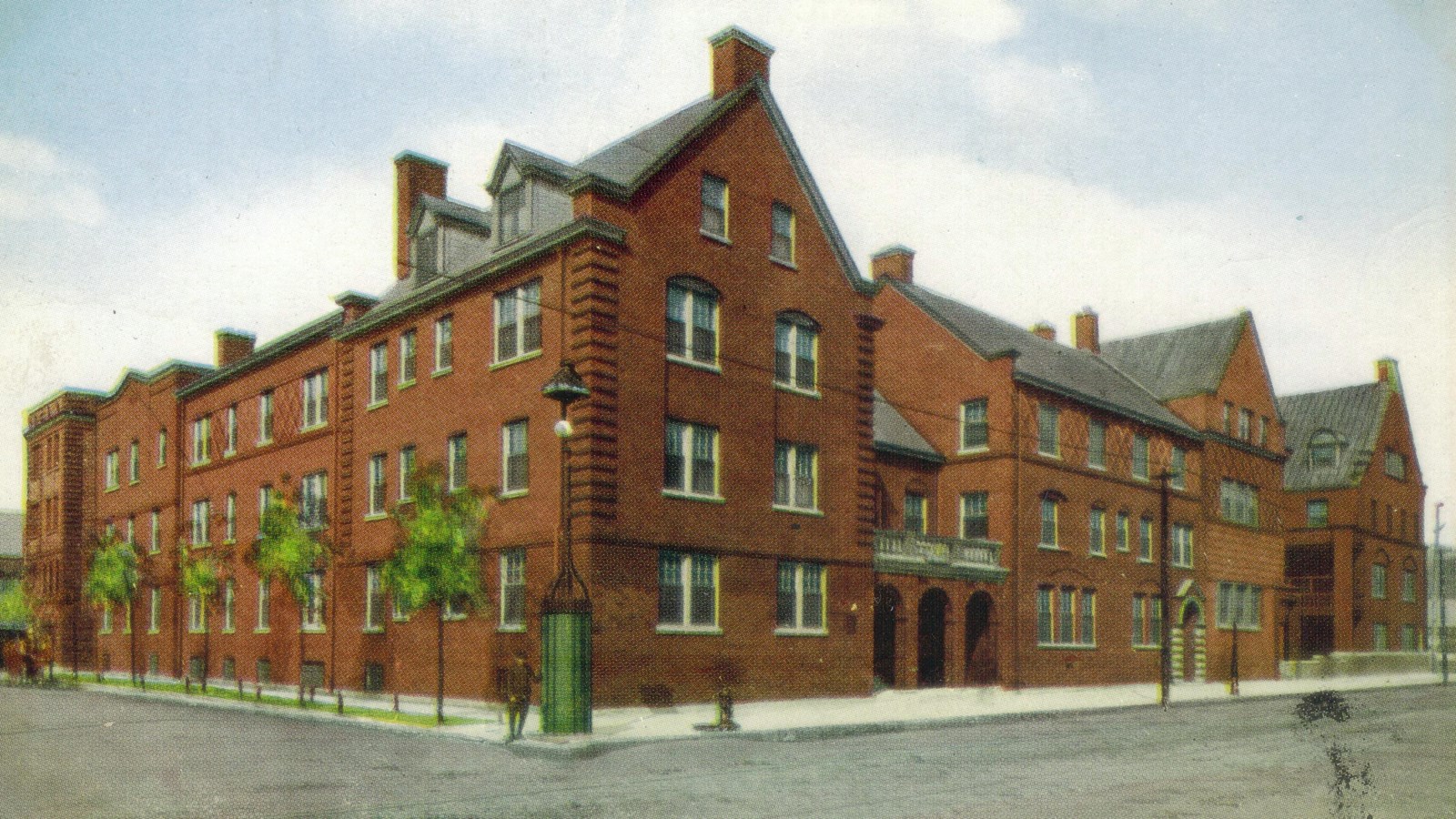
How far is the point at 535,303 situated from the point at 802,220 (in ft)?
29.4

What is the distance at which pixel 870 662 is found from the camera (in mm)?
34062

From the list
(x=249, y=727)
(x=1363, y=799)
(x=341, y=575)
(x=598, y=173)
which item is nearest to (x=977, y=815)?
(x=1363, y=799)

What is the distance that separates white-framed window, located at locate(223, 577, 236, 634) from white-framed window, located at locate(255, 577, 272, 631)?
202 cm

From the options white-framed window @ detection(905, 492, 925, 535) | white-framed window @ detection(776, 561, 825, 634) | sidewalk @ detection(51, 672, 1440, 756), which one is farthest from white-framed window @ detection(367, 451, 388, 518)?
white-framed window @ detection(905, 492, 925, 535)

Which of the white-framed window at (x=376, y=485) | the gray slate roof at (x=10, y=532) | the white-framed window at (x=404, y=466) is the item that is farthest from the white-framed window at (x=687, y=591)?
the gray slate roof at (x=10, y=532)

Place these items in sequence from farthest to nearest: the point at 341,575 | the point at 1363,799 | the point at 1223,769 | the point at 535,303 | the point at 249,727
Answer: the point at 341,575
the point at 535,303
the point at 249,727
the point at 1223,769
the point at 1363,799

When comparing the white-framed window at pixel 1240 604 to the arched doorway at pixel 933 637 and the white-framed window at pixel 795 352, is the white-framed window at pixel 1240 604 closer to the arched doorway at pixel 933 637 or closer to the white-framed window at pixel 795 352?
the arched doorway at pixel 933 637

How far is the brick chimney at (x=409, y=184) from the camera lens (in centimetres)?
3784

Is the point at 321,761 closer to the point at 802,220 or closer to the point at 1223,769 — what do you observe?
the point at 1223,769

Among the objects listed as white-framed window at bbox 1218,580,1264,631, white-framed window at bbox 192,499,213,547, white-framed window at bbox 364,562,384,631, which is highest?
white-framed window at bbox 192,499,213,547

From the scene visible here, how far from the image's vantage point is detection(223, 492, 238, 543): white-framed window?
42259 mm

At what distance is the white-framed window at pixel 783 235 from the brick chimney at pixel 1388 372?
47602mm

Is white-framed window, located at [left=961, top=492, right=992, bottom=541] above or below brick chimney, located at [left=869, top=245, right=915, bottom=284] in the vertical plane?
below

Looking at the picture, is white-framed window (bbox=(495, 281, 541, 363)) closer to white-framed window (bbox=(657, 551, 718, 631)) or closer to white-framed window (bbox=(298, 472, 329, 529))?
white-framed window (bbox=(657, 551, 718, 631))
